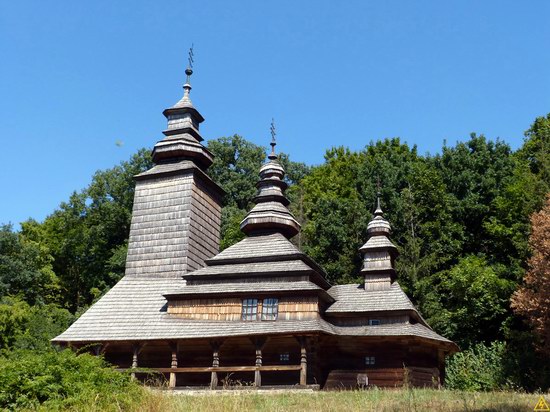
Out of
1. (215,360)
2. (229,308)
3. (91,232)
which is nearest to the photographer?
(215,360)

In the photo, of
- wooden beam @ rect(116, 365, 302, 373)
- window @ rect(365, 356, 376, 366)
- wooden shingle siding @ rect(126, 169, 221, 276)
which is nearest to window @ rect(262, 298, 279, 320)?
wooden beam @ rect(116, 365, 302, 373)

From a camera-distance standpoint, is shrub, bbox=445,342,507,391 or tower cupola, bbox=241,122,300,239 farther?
shrub, bbox=445,342,507,391

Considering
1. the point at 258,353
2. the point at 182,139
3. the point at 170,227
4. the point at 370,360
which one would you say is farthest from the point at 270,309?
the point at 182,139

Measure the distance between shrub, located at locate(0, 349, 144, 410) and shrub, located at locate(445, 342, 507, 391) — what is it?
23.0m

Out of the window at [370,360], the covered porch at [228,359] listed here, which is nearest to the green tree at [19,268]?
the covered porch at [228,359]

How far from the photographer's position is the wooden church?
86.6 feet

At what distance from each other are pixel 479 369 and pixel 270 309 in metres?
13.4

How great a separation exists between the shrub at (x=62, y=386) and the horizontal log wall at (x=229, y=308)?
43.0 feet

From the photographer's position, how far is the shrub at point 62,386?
12.3m

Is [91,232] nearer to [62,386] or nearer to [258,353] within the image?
[258,353]

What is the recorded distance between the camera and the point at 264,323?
86.2ft

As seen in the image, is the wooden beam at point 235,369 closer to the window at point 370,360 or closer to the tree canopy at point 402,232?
the window at point 370,360

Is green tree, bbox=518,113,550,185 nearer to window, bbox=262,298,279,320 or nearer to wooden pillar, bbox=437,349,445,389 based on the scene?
wooden pillar, bbox=437,349,445,389

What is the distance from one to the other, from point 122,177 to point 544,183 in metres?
33.4
